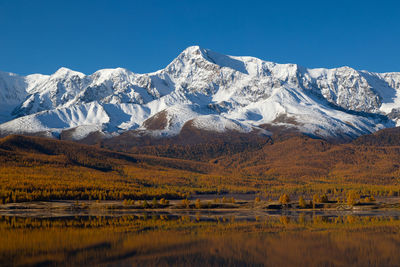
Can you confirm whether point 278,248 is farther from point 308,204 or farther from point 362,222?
point 308,204

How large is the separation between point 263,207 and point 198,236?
93835 millimetres

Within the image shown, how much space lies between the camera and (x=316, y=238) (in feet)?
311

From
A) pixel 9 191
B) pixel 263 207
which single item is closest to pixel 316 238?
pixel 263 207

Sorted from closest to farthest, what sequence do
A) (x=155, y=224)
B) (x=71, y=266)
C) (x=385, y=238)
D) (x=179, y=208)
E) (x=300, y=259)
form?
(x=71, y=266)
(x=300, y=259)
(x=385, y=238)
(x=155, y=224)
(x=179, y=208)

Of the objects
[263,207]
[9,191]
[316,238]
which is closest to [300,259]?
[316,238]

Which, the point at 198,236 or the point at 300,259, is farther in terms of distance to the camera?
the point at 198,236

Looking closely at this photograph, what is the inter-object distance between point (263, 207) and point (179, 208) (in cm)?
3022

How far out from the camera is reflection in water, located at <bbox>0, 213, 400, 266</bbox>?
241ft

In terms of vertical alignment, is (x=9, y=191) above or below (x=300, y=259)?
above

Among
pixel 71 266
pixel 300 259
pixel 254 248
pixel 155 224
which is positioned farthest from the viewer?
pixel 155 224

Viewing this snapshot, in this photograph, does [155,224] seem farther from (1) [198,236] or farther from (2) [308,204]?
(2) [308,204]

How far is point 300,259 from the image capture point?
75250 millimetres

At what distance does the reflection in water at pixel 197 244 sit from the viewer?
73.3 metres

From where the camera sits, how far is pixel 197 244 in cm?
8719
